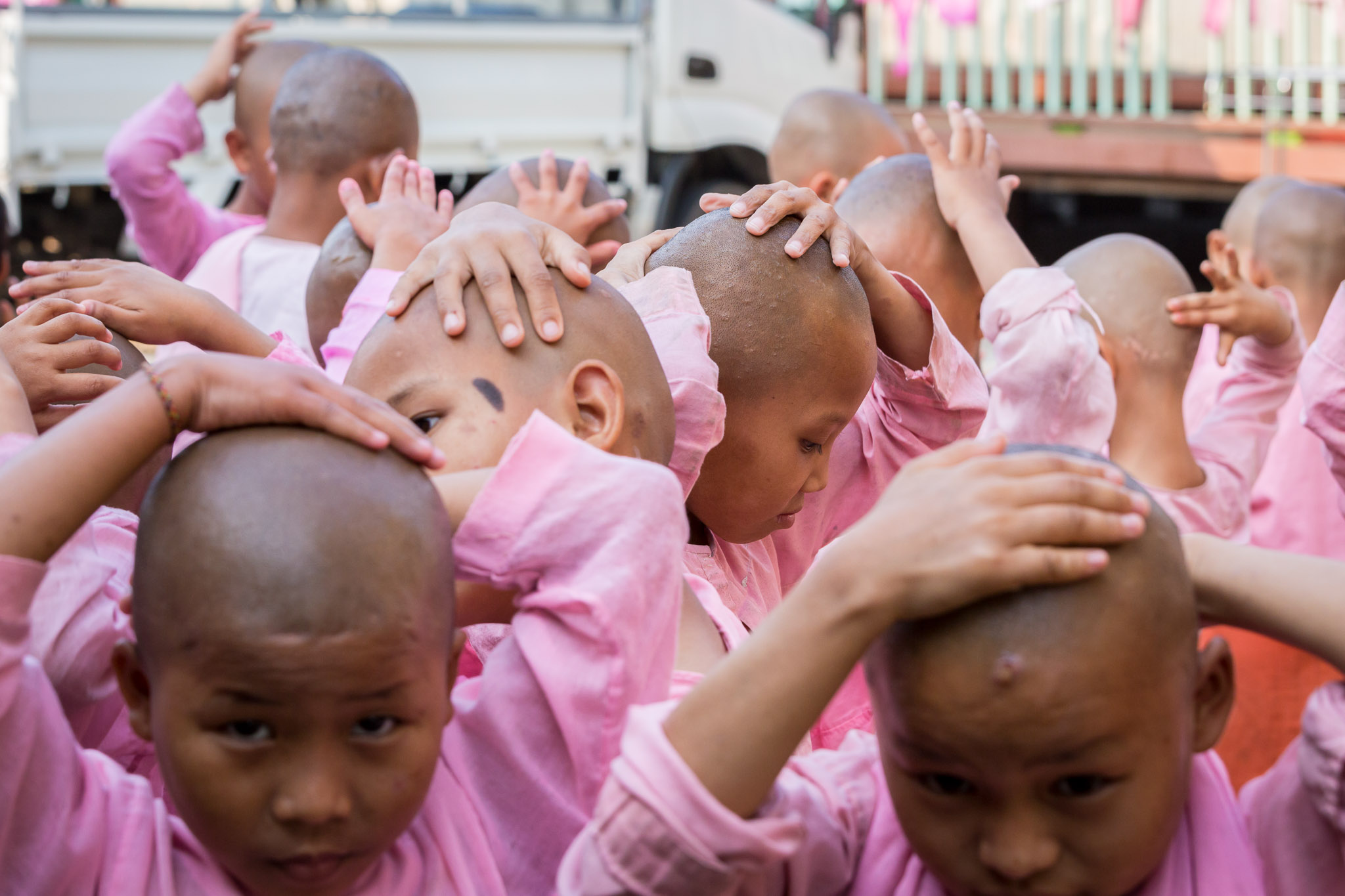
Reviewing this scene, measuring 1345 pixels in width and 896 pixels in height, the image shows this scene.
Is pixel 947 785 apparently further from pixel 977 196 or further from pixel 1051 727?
pixel 977 196

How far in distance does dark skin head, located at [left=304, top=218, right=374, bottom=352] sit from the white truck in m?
3.32

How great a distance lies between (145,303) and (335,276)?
52cm

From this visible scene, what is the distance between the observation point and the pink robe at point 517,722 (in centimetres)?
117

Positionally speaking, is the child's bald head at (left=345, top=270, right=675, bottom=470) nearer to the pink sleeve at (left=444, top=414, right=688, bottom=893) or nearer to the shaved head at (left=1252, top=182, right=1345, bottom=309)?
the pink sleeve at (left=444, top=414, right=688, bottom=893)

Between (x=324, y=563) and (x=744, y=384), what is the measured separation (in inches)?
31.7

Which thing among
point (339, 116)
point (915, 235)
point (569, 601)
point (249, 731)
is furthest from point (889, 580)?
point (339, 116)

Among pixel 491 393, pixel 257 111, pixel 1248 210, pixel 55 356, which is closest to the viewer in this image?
pixel 491 393

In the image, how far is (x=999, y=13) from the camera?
891 centimetres

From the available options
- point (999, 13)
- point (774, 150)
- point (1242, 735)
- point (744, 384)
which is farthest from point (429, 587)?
point (999, 13)

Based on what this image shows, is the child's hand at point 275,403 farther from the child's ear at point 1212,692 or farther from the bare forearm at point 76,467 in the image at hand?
the child's ear at point 1212,692

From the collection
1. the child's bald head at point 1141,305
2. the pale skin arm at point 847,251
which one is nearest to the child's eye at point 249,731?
the pale skin arm at point 847,251

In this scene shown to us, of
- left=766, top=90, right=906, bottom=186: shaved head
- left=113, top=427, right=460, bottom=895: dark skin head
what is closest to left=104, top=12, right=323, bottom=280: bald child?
left=766, top=90, right=906, bottom=186: shaved head

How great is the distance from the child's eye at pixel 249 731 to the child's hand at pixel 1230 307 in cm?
211

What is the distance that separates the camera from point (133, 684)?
1.20 m
